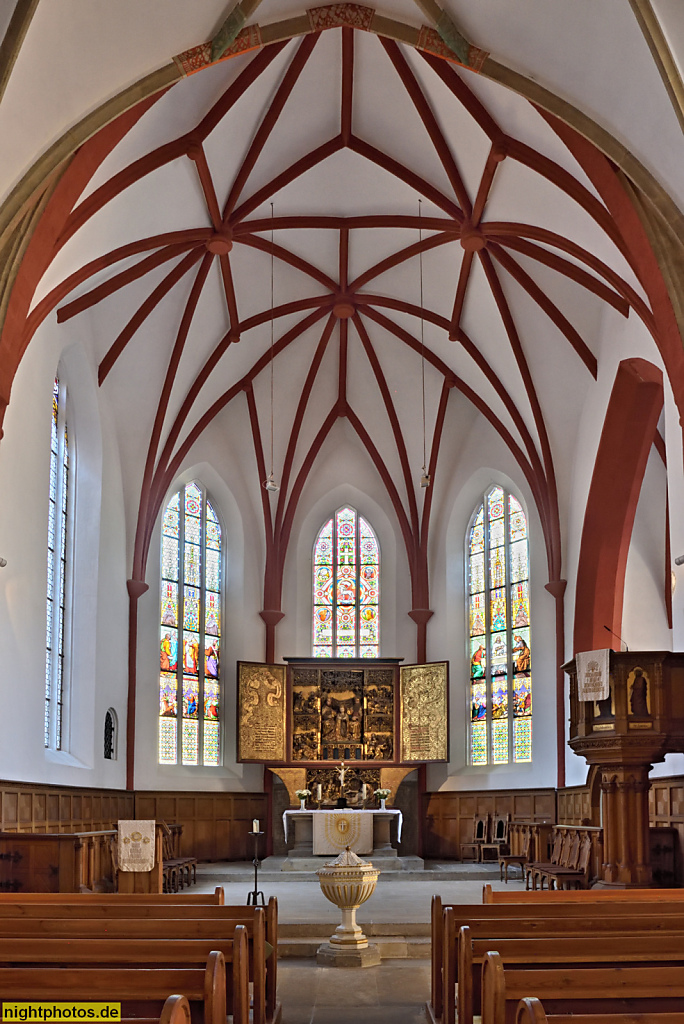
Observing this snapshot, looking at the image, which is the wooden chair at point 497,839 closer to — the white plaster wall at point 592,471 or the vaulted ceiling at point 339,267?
the white plaster wall at point 592,471

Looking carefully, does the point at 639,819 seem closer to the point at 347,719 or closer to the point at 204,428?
the point at 347,719

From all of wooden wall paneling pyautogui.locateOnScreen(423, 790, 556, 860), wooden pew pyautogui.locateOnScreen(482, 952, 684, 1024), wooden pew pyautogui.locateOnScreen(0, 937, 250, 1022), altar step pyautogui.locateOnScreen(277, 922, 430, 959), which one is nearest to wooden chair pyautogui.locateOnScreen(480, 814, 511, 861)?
wooden wall paneling pyautogui.locateOnScreen(423, 790, 556, 860)

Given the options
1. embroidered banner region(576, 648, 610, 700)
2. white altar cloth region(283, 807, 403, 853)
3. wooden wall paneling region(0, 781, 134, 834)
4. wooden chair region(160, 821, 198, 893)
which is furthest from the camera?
white altar cloth region(283, 807, 403, 853)

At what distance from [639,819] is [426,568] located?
10.5 meters

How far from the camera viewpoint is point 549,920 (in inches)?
265

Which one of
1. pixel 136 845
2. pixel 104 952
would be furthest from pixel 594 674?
pixel 104 952

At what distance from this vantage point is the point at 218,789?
2141cm

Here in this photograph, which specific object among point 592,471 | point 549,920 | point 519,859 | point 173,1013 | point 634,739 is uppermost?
point 592,471

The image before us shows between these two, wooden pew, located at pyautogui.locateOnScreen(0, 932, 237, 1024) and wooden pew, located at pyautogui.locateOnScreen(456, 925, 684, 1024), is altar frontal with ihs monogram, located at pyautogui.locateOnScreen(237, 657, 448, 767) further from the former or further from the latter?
wooden pew, located at pyautogui.locateOnScreen(0, 932, 237, 1024)

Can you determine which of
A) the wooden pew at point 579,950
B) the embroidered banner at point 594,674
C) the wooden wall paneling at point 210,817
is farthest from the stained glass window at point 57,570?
the wooden pew at point 579,950

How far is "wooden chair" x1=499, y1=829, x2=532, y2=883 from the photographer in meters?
17.2

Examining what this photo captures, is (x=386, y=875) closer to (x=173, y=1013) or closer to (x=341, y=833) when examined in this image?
(x=341, y=833)

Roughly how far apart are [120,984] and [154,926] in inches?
74.8

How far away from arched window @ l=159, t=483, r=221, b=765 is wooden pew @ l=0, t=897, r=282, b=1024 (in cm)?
1365
